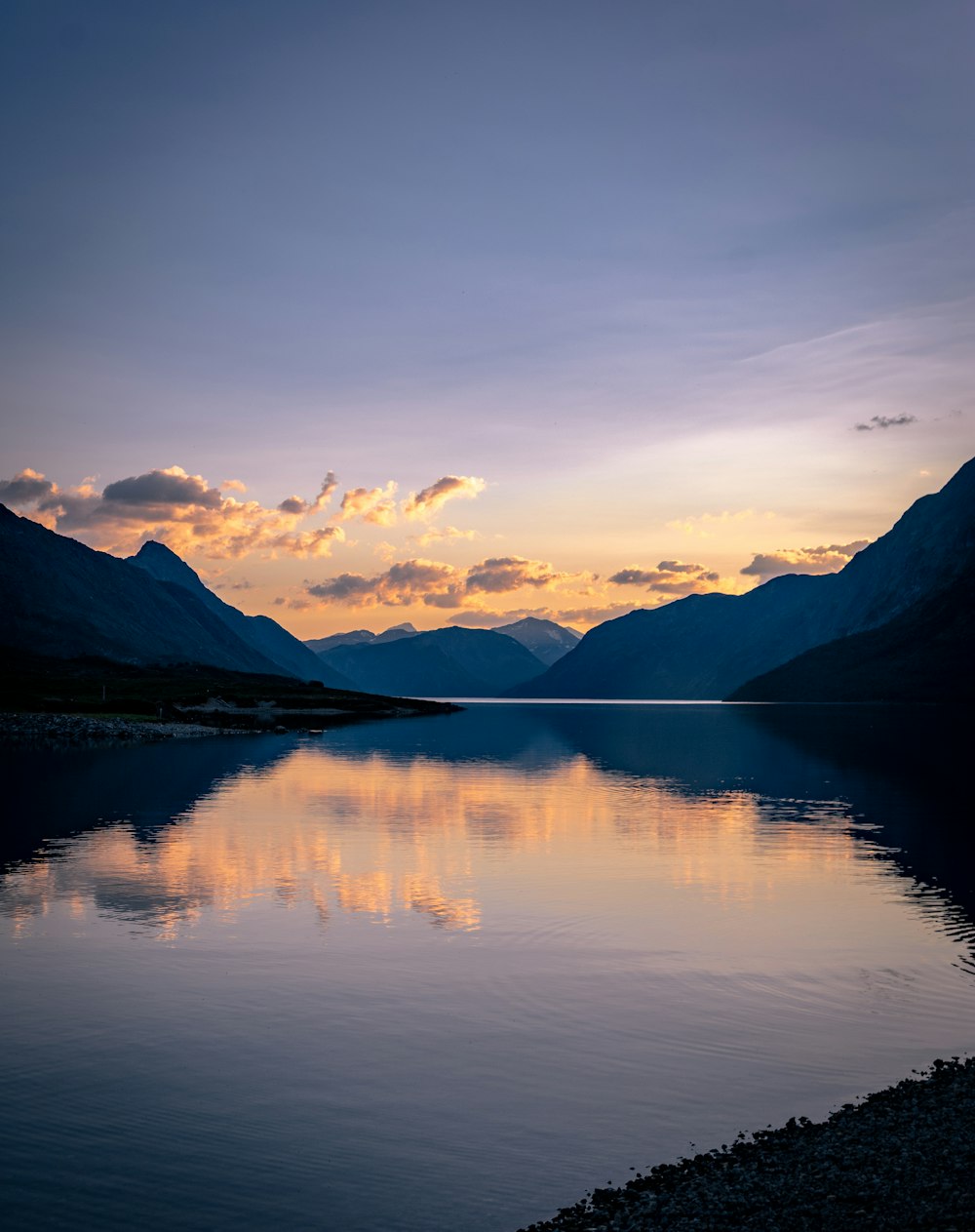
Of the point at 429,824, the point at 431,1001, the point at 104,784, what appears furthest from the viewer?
the point at 104,784

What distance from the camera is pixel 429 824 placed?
2324 inches

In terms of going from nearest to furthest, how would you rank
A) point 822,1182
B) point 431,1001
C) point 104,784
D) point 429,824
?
point 822,1182 < point 431,1001 < point 429,824 < point 104,784

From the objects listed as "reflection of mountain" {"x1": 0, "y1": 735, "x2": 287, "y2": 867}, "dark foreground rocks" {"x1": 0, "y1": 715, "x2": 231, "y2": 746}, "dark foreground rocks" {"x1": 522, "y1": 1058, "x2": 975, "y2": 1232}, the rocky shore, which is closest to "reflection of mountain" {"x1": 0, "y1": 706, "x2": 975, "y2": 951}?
"reflection of mountain" {"x1": 0, "y1": 735, "x2": 287, "y2": 867}

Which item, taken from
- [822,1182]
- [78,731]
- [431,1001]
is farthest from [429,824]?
[78,731]


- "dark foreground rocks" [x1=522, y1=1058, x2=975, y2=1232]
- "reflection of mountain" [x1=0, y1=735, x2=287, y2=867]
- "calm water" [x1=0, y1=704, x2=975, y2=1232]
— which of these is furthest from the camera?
"reflection of mountain" [x1=0, y1=735, x2=287, y2=867]

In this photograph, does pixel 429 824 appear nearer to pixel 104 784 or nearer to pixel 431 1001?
pixel 104 784

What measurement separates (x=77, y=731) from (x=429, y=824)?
8354cm

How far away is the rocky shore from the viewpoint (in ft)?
401

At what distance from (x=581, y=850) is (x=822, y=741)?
105 meters

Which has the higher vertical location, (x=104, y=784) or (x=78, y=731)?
(x=78, y=731)

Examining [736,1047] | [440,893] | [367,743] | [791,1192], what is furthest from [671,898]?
[367,743]

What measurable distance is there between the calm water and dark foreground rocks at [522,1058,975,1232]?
0.79m

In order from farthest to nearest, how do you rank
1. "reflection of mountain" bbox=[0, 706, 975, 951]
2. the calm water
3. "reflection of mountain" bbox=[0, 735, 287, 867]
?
"reflection of mountain" bbox=[0, 735, 287, 867], "reflection of mountain" bbox=[0, 706, 975, 951], the calm water

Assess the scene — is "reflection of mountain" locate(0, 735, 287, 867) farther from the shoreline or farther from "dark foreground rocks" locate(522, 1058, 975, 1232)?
"dark foreground rocks" locate(522, 1058, 975, 1232)
